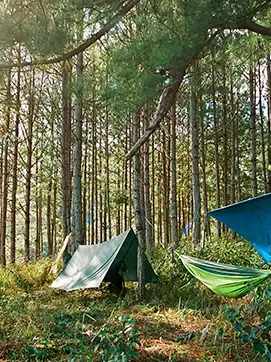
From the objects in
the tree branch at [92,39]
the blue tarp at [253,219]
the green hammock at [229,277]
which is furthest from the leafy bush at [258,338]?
the tree branch at [92,39]

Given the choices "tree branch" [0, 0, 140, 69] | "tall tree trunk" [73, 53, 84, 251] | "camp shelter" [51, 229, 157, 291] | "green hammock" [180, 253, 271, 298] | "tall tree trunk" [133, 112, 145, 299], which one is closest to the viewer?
"green hammock" [180, 253, 271, 298]

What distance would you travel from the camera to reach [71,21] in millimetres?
2916

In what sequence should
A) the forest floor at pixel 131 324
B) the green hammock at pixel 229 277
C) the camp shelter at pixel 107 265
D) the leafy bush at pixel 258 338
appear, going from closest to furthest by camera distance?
the leafy bush at pixel 258 338
the forest floor at pixel 131 324
the green hammock at pixel 229 277
the camp shelter at pixel 107 265

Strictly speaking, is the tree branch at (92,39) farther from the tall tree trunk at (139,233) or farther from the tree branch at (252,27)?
the tall tree trunk at (139,233)

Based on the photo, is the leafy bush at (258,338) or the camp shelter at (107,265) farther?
the camp shelter at (107,265)

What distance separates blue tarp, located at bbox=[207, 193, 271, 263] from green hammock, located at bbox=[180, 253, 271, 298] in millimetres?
474

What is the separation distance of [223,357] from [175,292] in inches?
74.0

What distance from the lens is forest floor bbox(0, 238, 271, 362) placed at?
7.65 ft

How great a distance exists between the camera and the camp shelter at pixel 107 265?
4391mm

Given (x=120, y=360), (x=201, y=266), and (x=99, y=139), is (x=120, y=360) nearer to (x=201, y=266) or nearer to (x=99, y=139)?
(x=201, y=266)

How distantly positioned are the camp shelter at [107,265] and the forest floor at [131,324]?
0.15 meters

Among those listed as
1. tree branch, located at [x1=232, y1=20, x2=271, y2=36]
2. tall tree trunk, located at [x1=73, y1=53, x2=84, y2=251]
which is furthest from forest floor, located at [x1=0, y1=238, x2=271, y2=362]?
tree branch, located at [x1=232, y1=20, x2=271, y2=36]

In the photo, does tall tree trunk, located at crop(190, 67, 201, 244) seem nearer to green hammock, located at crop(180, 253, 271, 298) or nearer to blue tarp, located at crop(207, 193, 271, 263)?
blue tarp, located at crop(207, 193, 271, 263)

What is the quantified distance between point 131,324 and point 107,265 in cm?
224
